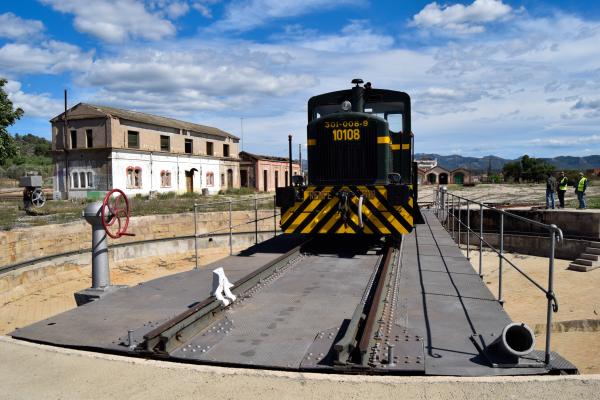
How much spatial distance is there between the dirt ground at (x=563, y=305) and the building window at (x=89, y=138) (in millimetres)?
21694

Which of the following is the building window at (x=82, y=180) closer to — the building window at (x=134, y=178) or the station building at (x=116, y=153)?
the station building at (x=116, y=153)

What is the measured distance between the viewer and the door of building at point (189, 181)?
32319 mm

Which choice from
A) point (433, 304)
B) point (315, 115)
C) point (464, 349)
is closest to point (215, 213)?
point (315, 115)

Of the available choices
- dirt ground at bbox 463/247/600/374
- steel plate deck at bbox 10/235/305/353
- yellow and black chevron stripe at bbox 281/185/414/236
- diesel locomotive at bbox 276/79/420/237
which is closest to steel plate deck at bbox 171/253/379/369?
steel plate deck at bbox 10/235/305/353

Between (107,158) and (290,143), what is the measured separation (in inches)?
809

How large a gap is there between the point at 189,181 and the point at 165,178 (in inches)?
98.4

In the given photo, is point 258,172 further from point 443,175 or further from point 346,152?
point 443,175

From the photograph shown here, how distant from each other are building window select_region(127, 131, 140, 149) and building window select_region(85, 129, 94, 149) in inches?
77.3

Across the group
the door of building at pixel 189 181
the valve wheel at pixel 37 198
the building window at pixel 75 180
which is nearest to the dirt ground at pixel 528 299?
the valve wheel at pixel 37 198

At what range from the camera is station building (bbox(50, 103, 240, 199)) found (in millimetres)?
26547

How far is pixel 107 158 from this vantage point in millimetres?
26328

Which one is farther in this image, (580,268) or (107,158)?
(107,158)

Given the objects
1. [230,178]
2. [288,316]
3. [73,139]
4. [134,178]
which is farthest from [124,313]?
[230,178]

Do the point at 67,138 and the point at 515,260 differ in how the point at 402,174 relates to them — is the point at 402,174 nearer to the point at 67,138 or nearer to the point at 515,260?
the point at 515,260
